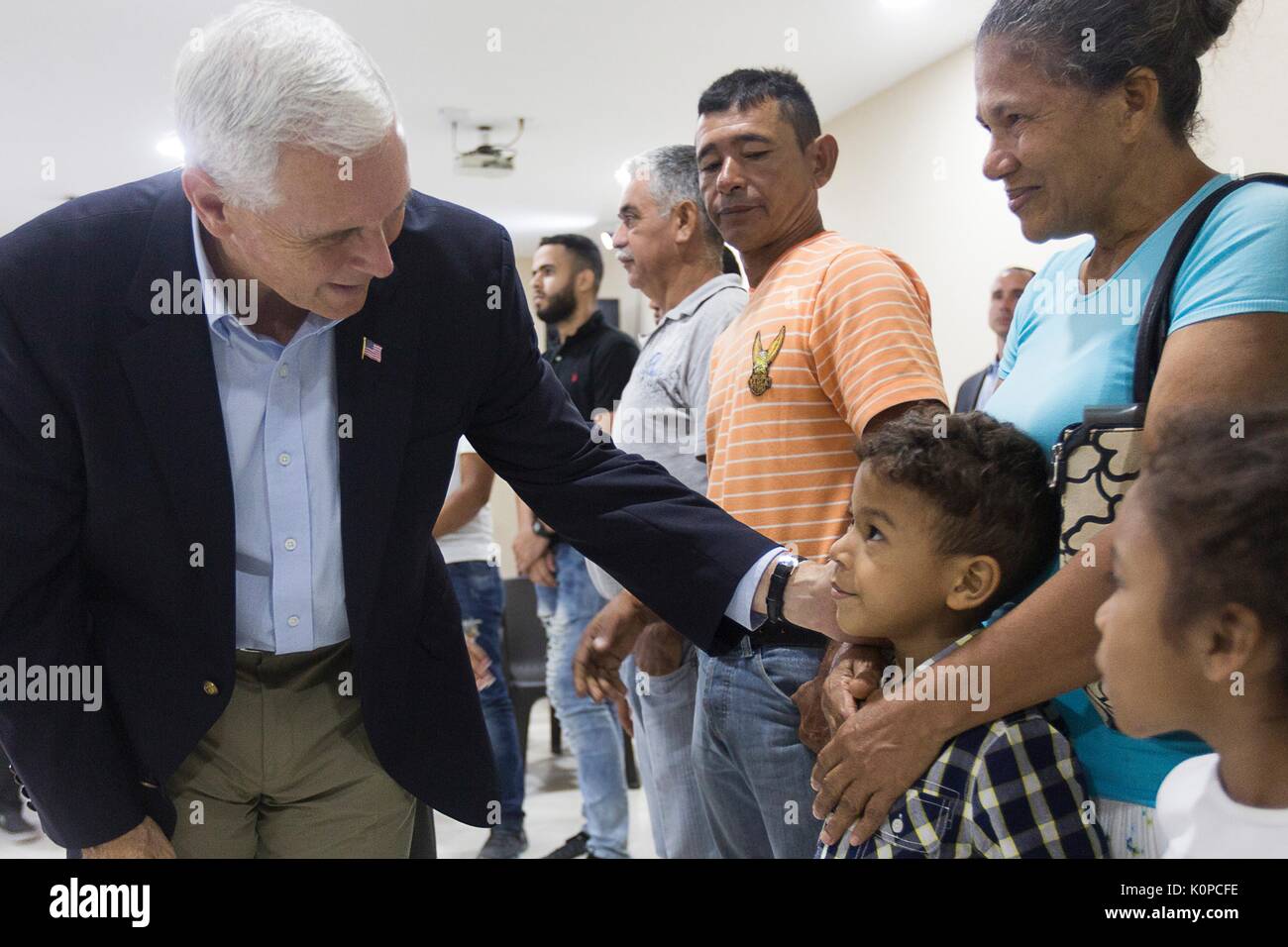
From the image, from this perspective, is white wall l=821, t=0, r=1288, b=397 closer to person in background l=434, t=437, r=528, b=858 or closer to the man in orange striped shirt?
person in background l=434, t=437, r=528, b=858

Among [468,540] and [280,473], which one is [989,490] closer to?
[280,473]

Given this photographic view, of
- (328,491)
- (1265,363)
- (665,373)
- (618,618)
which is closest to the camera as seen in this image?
(1265,363)

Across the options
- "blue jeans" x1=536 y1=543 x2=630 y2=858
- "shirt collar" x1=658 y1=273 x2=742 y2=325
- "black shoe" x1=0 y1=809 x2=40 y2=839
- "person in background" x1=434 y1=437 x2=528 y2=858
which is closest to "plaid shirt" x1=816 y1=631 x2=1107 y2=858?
"shirt collar" x1=658 y1=273 x2=742 y2=325

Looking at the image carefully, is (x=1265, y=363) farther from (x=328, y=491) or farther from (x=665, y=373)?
(x=665, y=373)

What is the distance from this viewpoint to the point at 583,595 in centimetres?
328

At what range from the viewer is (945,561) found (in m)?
1.14

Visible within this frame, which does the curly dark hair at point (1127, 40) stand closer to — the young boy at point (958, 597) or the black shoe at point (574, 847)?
the young boy at point (958, 597)

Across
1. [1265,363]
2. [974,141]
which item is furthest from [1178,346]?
[974,141]

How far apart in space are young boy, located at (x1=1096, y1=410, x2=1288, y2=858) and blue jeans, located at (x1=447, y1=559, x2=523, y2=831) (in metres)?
2.76

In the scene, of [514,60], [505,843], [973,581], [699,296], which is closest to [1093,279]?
[973,581]

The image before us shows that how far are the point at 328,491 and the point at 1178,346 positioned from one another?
2.86ft

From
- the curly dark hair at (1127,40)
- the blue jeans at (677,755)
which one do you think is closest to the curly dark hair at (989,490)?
the curly dark hair at (1127,40)

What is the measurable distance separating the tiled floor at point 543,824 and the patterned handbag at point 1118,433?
2.69 m
